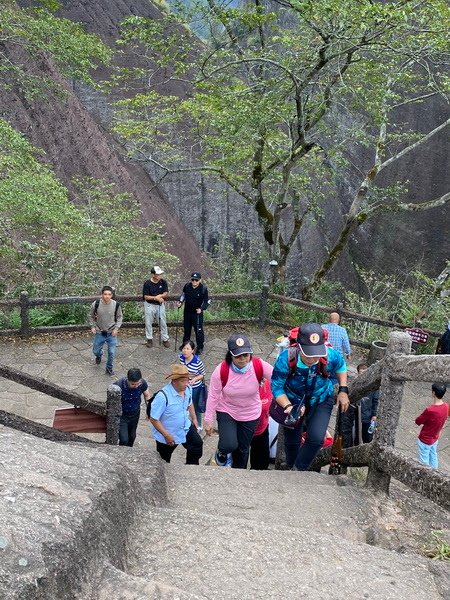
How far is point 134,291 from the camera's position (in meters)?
13.1

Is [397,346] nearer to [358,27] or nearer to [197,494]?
[197,494]

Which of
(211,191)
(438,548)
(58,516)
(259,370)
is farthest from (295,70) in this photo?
(211,191)

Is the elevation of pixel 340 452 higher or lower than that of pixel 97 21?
lower

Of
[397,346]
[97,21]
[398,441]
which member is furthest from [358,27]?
[97,21]

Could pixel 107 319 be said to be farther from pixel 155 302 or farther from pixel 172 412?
pixel 172 412

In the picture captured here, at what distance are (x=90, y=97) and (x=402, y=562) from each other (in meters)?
31.4

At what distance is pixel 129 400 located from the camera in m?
5.79

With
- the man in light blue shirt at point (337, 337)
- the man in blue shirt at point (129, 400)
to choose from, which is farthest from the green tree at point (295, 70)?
the man in blue shirt at point (129, 400)

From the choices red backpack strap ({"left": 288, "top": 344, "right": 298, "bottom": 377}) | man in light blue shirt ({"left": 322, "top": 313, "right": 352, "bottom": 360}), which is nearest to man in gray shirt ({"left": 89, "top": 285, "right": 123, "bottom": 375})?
man in light blue shirt ({"left": 322, "top": 313, "right": 352, "bottom": 360})

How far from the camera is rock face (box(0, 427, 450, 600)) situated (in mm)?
2012

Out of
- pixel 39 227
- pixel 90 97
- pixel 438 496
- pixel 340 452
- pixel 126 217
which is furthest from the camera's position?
pixel 90 97

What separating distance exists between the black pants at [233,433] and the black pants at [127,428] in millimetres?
1154

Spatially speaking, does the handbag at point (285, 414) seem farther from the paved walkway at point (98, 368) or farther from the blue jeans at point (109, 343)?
the blue jeans at point (109, 343)

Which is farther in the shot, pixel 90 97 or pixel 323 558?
pixel 90 97
